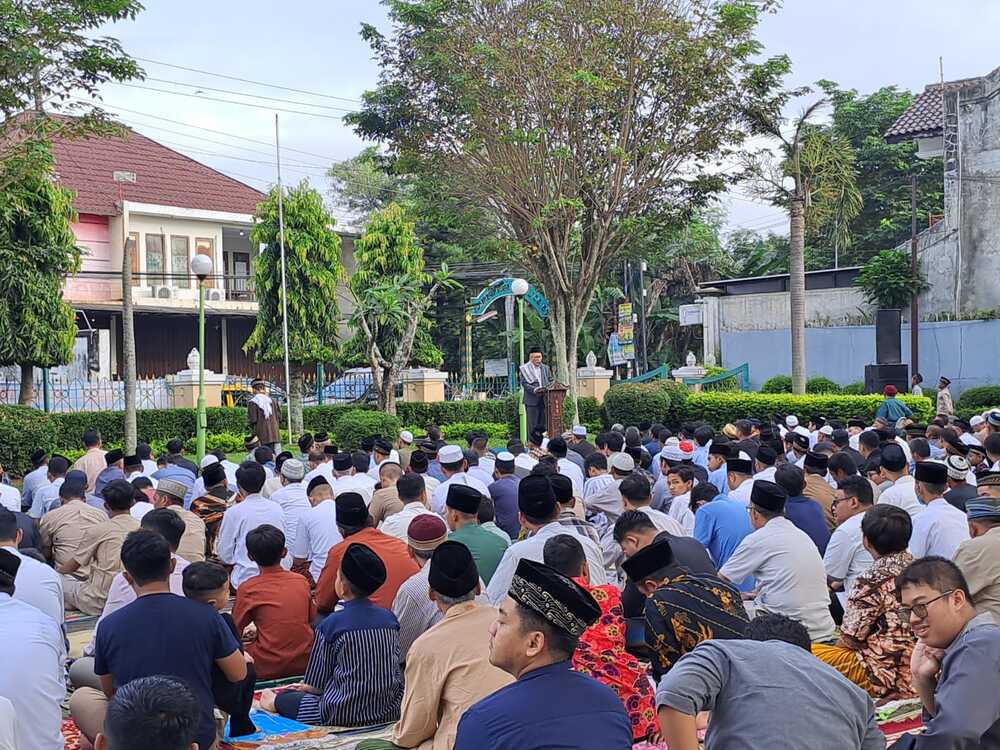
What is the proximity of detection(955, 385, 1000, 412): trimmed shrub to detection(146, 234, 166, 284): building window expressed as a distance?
2071cm

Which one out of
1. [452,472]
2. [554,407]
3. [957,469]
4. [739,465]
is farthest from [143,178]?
[957,469]

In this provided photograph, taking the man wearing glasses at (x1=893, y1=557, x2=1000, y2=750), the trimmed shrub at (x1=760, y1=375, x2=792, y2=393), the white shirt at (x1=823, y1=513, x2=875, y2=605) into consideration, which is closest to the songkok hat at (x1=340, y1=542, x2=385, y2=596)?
the man wearing glasses at (x1=893, y1=557, x2=1000, y2=750)

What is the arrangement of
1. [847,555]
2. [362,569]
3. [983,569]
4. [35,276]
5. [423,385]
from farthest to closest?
1. [423,385]
2. [35,276]
3. [847,555]
4. [362,569]
5. [983,569]

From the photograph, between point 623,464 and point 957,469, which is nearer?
point 957,469

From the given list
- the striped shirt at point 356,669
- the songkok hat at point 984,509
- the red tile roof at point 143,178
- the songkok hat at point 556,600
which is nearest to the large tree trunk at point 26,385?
the red tile roof at point 143,178

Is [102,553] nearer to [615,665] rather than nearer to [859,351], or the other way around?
[615,665]

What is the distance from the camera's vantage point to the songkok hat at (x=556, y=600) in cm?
310

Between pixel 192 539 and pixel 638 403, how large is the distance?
16146mm

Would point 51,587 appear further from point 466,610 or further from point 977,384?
point 977,384

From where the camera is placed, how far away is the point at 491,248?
77.0 ft

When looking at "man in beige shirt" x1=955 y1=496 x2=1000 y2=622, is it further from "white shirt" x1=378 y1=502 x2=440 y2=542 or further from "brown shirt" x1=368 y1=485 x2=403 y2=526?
"brown shirt" x1=368 y1=485 x2=403 y2=526

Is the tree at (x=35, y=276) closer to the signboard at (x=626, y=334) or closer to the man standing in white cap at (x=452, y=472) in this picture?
the man standing in white cap at (x=452, y=472)

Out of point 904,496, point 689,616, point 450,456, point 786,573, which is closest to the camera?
point 689,616

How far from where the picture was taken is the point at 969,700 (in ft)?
11.2
